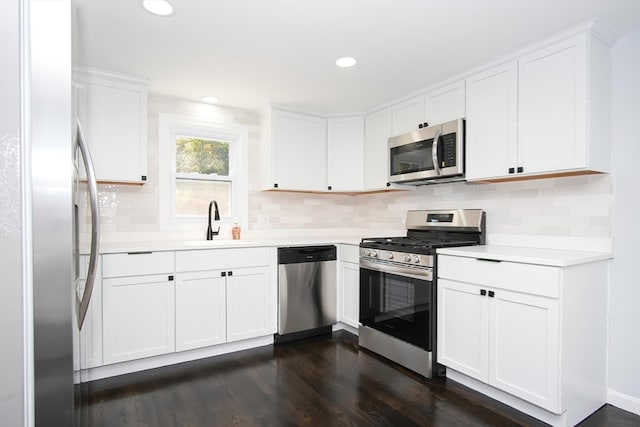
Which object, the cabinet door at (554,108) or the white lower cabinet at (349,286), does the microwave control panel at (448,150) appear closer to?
the cabinet door at (554,108)

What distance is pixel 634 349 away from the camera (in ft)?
7.08

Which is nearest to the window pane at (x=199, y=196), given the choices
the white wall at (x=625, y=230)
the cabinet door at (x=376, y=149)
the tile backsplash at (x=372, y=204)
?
the tile backsplash at (x=372, y=204)

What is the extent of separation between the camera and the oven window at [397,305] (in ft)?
8.57

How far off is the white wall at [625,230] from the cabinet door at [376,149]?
177cm

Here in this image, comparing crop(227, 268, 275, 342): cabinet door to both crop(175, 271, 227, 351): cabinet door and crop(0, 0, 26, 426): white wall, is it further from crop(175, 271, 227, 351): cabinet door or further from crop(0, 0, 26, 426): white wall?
crop(0, 0, 26, 426): white wall

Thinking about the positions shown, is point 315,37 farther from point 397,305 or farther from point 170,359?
point 170,359

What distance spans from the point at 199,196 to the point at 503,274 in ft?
9.19

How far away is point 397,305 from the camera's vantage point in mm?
2857

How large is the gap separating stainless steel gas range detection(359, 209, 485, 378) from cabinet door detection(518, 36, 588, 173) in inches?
28.9

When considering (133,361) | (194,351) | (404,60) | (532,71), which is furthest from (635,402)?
(133,361)

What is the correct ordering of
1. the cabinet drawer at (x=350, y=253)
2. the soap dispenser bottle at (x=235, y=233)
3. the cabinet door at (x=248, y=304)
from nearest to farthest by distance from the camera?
1. the cabinet door at (x=248, y=304)
2. the cabinet drawer at (x=350, y=253)
3. the soap dispenser bottle at (x=235, y=233)

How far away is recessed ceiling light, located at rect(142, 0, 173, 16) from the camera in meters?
1.91

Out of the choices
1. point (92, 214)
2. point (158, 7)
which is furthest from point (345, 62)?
point (92, 214)

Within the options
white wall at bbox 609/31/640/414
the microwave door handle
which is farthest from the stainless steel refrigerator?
white wall at bbox 609/31/640/414
